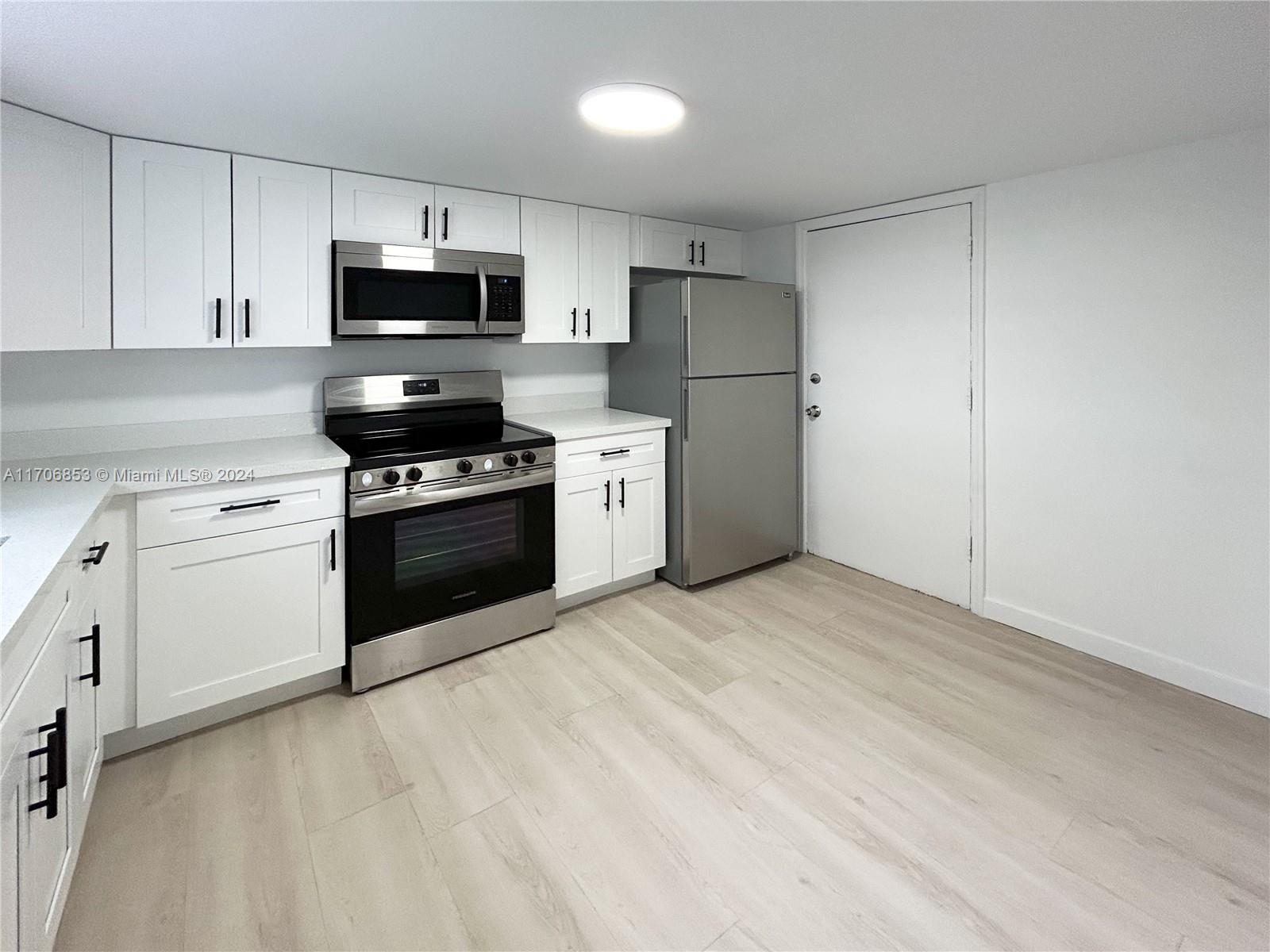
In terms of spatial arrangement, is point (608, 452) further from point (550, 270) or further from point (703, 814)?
point (703, 814)

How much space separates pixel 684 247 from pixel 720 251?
1.19 feet

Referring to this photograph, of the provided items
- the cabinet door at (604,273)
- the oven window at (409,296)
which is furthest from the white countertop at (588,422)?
the oven window at (409,296)

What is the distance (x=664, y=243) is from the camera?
3.91m

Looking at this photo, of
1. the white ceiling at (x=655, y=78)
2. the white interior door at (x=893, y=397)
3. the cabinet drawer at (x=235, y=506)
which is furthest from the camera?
the white interior door at (x=893, y=397)

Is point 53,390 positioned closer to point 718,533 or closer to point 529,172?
point 529,172

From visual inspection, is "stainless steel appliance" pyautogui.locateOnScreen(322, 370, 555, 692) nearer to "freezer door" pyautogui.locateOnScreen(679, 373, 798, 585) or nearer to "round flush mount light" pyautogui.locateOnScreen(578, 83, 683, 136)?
"freezer door" pyautogui.locateOnScreen(679, 373, 798, 585)

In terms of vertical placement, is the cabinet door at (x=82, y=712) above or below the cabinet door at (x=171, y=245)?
below

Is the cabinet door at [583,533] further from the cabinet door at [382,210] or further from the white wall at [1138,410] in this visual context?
the white wall at [1138,410]

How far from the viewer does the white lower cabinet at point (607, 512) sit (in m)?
3.28

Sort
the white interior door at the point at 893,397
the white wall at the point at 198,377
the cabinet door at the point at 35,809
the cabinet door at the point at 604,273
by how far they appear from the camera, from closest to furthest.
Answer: the cabinet door at the point at 35,809, the white wall at the point at 198,377, the white interior door at the point at 893,397, the cabinet door at the point at 604,273

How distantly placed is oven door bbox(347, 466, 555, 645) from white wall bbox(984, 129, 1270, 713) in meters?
2.33

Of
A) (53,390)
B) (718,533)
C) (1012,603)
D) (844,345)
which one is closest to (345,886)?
(53,390)

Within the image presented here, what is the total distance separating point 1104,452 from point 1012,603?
0.86 meters

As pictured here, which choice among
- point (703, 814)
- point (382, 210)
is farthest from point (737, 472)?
point (382, 210)
